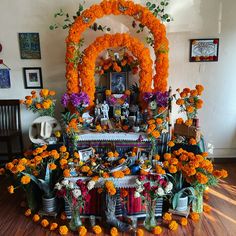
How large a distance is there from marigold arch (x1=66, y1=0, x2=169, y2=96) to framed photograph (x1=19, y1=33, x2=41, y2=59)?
25.4 inches

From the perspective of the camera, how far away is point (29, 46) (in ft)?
11.2

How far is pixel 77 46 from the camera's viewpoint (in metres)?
3.06

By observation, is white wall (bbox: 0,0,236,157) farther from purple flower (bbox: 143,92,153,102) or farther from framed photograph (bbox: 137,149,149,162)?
framed photograph (bbox: 137,149,149,162)

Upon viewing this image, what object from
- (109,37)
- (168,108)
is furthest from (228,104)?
(109,37)

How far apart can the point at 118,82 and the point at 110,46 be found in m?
0.47

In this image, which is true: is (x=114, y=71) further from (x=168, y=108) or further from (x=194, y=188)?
(x=194, y=188)

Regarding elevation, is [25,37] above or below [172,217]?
above

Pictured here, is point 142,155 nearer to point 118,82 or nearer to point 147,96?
point 147,96

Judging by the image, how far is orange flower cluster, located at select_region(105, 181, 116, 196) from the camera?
225 centimetres

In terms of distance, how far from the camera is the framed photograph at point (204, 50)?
3.42 metres

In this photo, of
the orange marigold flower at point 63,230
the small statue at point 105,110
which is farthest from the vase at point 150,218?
the small statue at point 105,110

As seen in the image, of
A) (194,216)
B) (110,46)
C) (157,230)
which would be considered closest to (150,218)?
(157,230)

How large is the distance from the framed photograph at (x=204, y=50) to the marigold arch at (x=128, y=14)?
630mm

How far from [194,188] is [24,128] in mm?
2542
